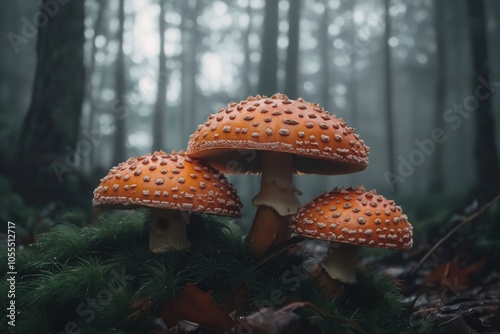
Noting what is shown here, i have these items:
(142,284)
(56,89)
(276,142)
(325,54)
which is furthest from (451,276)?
(325,54)

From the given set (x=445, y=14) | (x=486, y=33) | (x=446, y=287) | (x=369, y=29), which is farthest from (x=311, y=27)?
(x=446, y=287)

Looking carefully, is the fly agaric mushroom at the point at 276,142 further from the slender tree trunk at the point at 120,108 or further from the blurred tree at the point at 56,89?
the slender tree trunk at the point at 120,108

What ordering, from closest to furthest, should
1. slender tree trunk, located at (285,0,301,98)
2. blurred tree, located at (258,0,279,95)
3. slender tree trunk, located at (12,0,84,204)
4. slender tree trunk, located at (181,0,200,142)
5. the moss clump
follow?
the moss clump
slender tree trunk, located at (12,0,84,204)
blurred tree, located at (258,0,279,95)
slender tree trunk, located at (285,0,301,98)
slender tree trunk, located at (181,0,200,142)

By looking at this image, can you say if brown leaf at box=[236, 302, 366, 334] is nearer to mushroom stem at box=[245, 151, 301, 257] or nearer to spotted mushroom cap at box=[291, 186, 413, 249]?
spotted mushroom cap at box=[291, 186, 413, 249]

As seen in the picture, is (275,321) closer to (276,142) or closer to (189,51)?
(276,142)

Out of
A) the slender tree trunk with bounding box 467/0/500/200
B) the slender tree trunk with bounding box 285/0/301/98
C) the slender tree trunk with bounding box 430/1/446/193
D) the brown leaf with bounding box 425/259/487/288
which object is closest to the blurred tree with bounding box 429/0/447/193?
the slender tree trunk with bounding box 430/1/446/193
